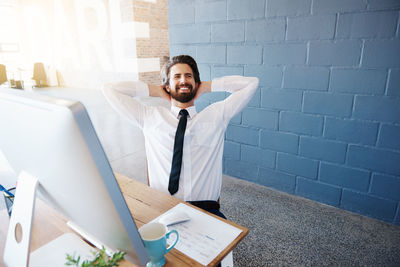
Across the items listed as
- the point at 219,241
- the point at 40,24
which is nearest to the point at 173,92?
the point at 219,241

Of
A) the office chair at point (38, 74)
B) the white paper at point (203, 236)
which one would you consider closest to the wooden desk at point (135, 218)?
the white paper at point (203, 236)

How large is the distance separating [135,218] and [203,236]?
0.28 m

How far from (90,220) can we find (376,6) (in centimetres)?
224

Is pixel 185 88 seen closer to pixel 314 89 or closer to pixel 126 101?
pixel 126 101

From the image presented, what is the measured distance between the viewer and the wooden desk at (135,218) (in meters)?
0.80

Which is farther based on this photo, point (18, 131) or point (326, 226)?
point (326, 226)

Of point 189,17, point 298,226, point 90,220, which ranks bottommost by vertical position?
point 298,226

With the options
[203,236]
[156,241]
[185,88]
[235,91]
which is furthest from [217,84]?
[156,241]

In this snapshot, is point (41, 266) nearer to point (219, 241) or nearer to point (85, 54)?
point (219, 241)

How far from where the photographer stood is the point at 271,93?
243 centimetres

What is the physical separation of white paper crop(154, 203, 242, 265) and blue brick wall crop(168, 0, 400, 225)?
1664 millimetres

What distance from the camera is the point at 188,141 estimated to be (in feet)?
4.82

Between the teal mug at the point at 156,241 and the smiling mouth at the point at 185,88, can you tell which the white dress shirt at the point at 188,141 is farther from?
the teal mug at the point at 156,241

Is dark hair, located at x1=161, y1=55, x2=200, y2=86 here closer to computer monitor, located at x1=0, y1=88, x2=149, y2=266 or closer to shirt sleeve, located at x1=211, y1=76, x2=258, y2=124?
shirt sleeve, located at x1=211, y1=76, x2=258, y2=124
